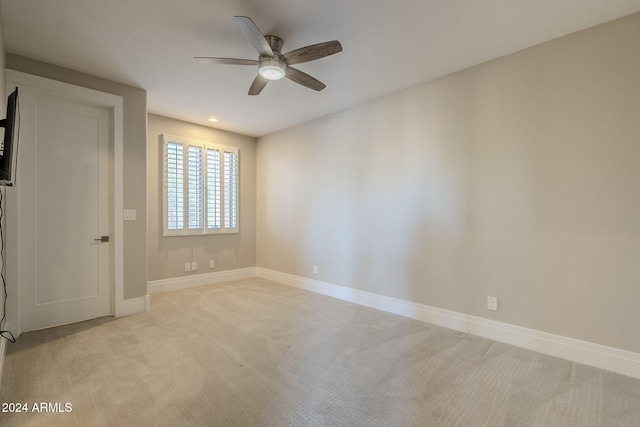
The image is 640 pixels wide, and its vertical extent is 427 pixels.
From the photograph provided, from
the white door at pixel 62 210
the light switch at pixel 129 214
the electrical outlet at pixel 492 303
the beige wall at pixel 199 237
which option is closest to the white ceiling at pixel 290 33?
the white door at pixel 62 210

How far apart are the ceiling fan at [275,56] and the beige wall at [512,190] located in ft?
4.65

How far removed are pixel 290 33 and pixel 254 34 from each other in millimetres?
521

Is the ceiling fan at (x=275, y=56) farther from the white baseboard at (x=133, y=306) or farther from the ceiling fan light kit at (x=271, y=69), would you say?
the white baseboard at (x=133, y=306)

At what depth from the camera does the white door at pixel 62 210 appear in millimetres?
2818

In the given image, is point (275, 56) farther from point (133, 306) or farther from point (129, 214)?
point (133, 306)

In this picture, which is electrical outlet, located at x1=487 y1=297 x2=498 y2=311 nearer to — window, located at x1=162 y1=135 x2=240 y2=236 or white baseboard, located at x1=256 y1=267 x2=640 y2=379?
white baseboard, located at x1=256 y1=267 x2=640 y2=379

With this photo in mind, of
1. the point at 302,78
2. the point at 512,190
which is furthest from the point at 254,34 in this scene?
the point at 512,190

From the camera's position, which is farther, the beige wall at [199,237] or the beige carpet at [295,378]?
the beige wall at [199,237]

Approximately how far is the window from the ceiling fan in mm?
2407

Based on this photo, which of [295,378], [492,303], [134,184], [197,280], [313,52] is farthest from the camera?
[197,280]

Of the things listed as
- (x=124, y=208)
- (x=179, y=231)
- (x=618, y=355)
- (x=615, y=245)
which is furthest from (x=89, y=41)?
(x=618, y=355)

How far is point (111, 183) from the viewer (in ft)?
10.9

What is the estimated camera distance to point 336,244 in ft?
13.8

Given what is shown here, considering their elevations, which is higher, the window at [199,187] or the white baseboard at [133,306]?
the window at [199,187]
